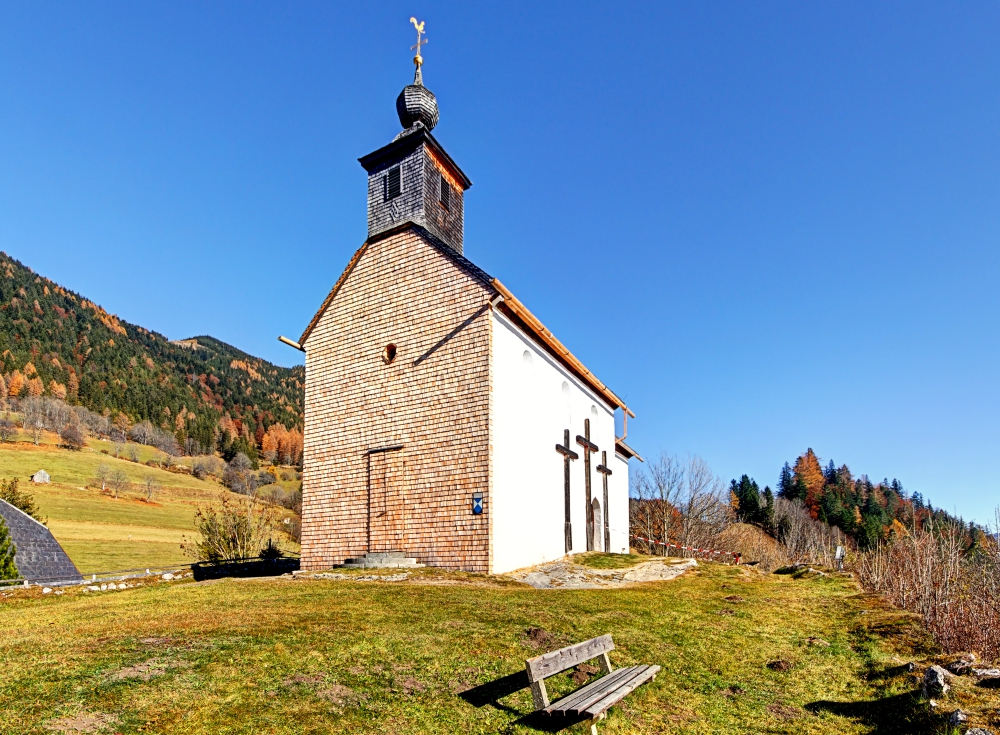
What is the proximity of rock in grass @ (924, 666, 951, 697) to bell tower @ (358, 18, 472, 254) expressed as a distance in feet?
50.8

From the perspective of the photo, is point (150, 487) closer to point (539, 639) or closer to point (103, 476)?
point (103, 476)

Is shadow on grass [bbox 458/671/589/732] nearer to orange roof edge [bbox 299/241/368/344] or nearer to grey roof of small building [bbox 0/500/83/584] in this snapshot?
orange roof edge [bbox 299/241/368/344]

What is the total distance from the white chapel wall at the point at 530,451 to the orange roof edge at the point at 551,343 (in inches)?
11.7

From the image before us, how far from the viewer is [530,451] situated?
17625 mm

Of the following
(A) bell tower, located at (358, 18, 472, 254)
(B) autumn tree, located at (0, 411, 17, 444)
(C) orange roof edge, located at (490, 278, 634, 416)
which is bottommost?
(C) orange roof edge, located at (490, 278, 634, 416)

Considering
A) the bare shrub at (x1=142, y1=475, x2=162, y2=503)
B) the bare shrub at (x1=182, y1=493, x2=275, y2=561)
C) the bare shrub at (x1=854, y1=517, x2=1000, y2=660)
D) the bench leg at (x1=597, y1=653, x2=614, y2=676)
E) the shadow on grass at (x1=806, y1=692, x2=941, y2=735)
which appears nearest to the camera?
the shadow on grass at (x1=806, y1=692, x2=941, y2=735)

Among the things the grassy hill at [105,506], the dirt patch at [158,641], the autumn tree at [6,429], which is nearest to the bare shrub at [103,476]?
the grassy hill at [105,506]

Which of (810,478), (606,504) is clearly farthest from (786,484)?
(606,504)

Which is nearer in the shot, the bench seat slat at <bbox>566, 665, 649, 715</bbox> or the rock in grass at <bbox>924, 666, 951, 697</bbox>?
the bench seat slat at <bbox>566, 665, 649, 715</bbox>

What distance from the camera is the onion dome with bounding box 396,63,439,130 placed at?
20828 mm

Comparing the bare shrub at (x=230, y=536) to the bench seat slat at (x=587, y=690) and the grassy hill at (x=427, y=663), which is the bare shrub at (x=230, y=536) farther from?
the bench seat slat at (x=587, y=690)

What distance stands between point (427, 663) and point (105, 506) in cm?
7385

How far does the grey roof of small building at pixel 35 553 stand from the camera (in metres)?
22.4

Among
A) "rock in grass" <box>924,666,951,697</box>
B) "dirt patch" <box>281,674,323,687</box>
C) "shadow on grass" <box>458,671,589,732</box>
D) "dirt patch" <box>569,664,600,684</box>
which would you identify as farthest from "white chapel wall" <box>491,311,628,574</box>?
"rock in grass" <box>924,666,951,697</box>
